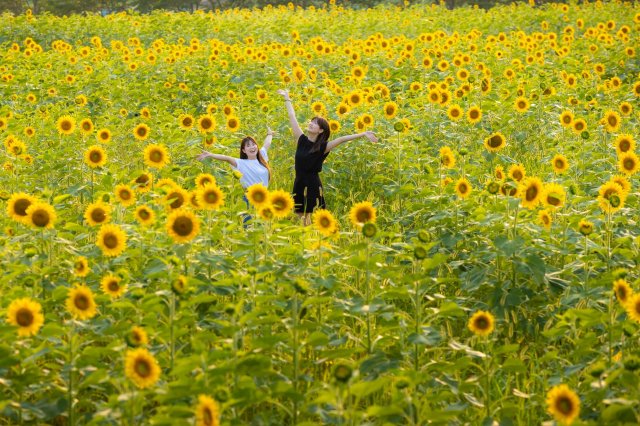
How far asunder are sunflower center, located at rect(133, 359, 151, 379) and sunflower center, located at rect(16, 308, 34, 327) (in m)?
0.61

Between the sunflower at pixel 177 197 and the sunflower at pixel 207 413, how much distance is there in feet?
5.15

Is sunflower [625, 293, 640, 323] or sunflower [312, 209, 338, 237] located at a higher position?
sunflower [312, 209, 338, 237]

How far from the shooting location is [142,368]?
10.5 feet

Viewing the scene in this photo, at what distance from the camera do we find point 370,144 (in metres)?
8.09

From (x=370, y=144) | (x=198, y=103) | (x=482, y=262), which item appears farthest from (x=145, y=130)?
(x=198, y=103)

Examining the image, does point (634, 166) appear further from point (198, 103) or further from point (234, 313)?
point (198, 103)

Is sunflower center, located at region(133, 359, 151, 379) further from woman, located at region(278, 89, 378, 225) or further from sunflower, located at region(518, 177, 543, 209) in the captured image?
woman, located at region(278, 89, 378, 225)

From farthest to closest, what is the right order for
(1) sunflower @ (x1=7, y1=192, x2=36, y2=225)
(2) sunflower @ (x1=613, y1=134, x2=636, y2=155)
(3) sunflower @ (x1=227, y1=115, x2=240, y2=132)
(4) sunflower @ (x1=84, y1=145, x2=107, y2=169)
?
(3) sunflower @ (x1=227, y1=115, x2=240, y2=132) → (2) sunflower @ (x1=613, y1=134, x2=636, y2=155) → (4) sunflower @ (x1=84, y1=145, x2=107, y2=169) → (1) sunflower @ (x1=7, y1=192, x2=36, y2=225)

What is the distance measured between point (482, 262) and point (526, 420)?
131cm

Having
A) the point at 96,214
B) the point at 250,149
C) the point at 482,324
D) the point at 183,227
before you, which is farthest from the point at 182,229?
the point at 250,149

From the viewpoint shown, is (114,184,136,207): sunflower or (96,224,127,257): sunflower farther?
(114,184,136,207): sunflower

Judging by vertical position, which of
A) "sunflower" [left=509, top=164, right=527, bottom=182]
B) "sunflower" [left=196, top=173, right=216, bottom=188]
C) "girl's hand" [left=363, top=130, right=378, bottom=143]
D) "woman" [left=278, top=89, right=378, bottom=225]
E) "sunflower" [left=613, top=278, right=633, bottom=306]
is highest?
"sunflower" [left=196, top=173, right=216, bottom=188]

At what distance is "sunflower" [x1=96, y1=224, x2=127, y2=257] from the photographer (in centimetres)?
417

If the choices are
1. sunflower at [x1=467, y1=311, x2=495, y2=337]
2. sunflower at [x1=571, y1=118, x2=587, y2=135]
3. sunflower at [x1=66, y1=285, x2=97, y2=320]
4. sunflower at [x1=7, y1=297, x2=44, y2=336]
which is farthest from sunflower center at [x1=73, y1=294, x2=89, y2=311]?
sunflower at [x1=571, y1=118, x2=587, y2=135]
